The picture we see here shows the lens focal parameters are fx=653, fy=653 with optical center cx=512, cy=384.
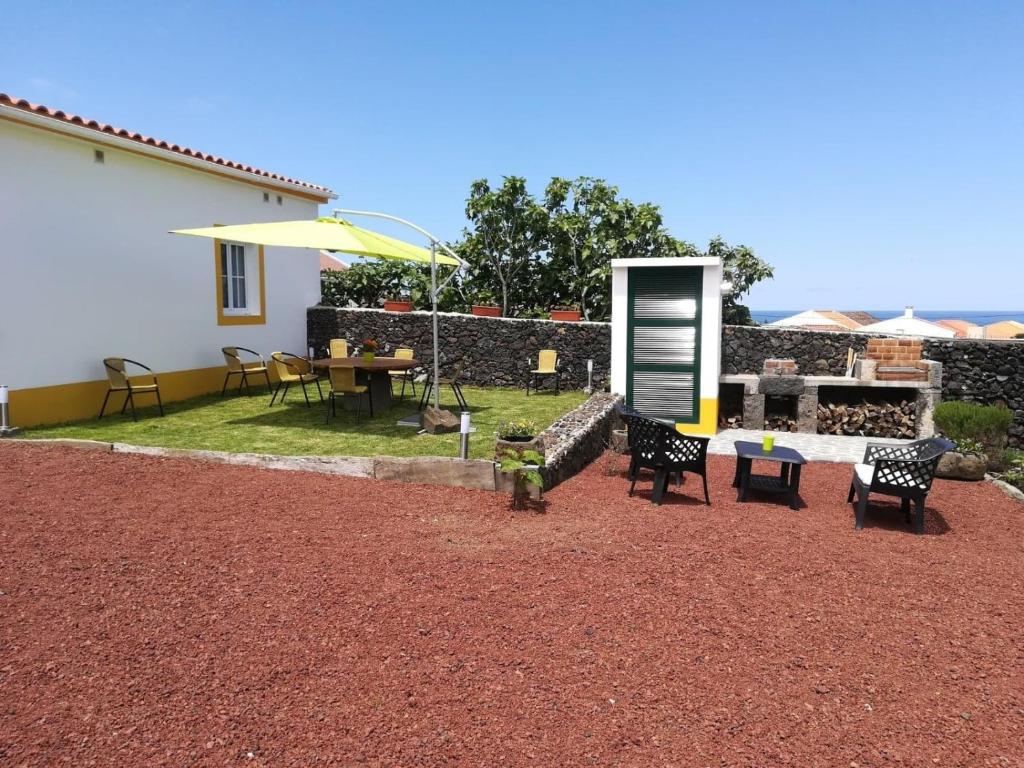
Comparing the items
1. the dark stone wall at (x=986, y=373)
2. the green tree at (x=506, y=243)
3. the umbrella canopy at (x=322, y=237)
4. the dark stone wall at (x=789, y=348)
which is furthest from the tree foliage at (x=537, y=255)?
the umbrella canopy at (x=322, y=237)

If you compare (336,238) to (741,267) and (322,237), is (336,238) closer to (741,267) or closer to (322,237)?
(322,237)

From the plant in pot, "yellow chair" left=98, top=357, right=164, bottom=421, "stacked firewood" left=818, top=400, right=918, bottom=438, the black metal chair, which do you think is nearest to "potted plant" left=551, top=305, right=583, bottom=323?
"stacked firewood" left=818, top=400, right=918, bottom=438

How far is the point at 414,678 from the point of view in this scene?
318 centimetres

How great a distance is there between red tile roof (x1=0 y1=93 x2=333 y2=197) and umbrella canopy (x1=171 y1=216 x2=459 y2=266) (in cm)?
206

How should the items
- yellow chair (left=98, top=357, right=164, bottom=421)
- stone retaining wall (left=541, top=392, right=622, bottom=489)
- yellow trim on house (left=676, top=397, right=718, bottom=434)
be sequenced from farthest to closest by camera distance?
yellow trim on house (left=676, top=397, right=718, bottom=434)
yellow chair (left=98, top=357, right=164, bottom=421)
stone retaining wall (left=541, top=392, right=622, bottom=489)

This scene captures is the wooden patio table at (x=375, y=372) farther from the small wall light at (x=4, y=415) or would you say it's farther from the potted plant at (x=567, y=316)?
the potted plant at (x=567, y=316)

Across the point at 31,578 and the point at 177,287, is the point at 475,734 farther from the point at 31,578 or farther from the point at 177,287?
the point at 177,287

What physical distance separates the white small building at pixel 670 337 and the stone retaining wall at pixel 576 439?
0.70 metres

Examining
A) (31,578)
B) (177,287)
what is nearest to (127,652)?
(31,578)

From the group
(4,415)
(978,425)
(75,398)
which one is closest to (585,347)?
(978,425)

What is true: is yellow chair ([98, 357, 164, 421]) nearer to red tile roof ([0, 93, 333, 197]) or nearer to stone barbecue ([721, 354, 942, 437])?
red tile roof ([0, 93, 333, 197])

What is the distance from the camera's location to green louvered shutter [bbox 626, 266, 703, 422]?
9.96m

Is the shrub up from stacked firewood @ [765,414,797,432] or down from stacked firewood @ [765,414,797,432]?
up

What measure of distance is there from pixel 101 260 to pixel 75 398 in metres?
2.04
